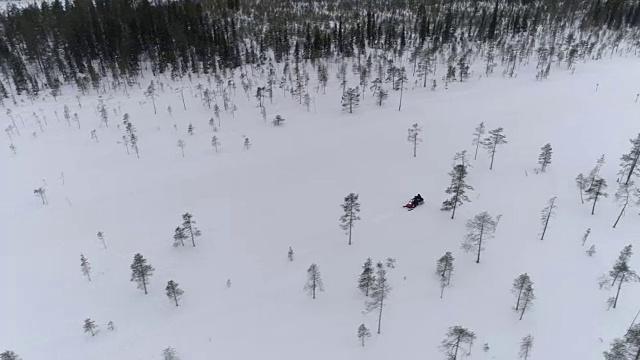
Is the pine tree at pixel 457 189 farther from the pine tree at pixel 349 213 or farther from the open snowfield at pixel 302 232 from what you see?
the pine tree at pixel 349 213

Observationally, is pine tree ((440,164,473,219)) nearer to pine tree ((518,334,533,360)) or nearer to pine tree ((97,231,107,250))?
pine tree ((518,334,533,360))

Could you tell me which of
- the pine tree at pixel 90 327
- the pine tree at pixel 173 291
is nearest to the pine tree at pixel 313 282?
the pine tree at pixel 173 291

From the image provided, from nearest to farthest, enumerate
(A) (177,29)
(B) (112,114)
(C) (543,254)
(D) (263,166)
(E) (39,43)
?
1. (C) (543,254)
2. (D) (263,166)
3. (B) (112,114)
4. (E) (39,43)
5. (A) (177,29)

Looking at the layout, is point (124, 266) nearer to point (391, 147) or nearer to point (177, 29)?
point (391, 147)

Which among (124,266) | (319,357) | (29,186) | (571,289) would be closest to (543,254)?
(571,289)

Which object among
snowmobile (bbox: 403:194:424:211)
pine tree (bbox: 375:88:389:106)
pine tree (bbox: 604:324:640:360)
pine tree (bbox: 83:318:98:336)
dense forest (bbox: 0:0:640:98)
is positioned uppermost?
dense forest (bbox: 0:0:640:98)

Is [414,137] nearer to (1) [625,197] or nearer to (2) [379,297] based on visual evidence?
(1) [625,197]

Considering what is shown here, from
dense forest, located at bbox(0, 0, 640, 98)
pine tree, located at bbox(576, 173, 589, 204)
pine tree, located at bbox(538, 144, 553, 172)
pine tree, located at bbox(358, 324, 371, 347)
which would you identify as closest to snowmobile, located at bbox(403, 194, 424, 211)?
pine tree, located at bbox(538, 144, 553, 172)
